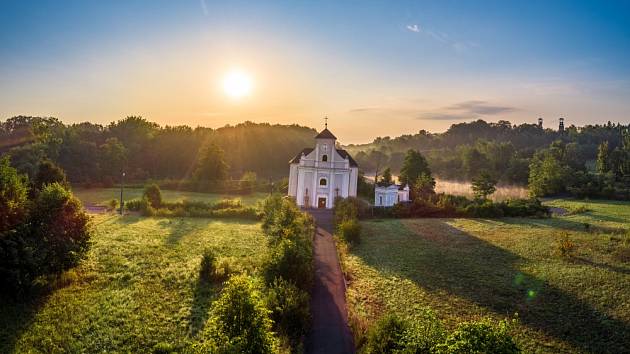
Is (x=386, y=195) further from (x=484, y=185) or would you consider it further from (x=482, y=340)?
(x=482, y=340)

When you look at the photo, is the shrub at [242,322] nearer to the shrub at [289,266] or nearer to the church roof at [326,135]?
the shrub at [289,266]

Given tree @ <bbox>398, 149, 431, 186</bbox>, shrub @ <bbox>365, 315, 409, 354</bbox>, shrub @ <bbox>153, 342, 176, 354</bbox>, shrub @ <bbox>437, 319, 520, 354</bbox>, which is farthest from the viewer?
tree @ <bbox>398, 149, 431, 186</bbox>

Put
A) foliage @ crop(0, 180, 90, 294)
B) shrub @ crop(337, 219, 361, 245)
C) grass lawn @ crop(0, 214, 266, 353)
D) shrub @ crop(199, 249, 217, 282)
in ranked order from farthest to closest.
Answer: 1. shrub @ crop(337, 219, 361, 245)
2. shrub @ crop(199, 249, 217, 282)
3. foliage @ crop(0, 180, 90, 294)
4. grass lawn @ crop(0, 214, 266, 353)

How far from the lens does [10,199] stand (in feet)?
52.3

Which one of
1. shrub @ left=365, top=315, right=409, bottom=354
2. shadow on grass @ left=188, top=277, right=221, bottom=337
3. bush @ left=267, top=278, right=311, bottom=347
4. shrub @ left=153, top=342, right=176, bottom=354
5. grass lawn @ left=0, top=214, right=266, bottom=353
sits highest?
shrub @ left=365, top=315, right=409, bottom=354

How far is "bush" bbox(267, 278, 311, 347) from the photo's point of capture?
494 inches

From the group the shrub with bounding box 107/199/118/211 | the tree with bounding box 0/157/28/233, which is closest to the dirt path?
the tree with bounding box 0/157/28/233

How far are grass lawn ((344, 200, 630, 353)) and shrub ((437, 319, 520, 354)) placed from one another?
22.1 feet

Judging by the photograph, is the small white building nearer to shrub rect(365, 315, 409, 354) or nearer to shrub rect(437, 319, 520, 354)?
shrub rect(365, 315, 409, 354)

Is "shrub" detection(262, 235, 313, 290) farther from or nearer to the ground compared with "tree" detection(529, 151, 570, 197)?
nearer to the ground

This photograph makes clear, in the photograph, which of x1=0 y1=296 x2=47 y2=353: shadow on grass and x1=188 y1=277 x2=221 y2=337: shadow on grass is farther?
x1=188 y1=277 x2=221 y2=337: shadow on grass

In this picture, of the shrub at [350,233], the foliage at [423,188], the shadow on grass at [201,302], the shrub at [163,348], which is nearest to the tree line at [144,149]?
the foliage at [423,188]

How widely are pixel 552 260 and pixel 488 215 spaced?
16.6 m

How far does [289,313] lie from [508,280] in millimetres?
12368
